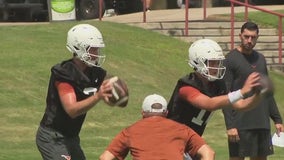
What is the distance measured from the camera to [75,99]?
765 centimetres

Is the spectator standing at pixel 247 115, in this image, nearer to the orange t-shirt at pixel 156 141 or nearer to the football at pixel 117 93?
the orange t-shirt at pixel 156 141

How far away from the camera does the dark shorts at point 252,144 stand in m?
10.5

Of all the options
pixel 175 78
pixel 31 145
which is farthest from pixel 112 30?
pixel 31 145

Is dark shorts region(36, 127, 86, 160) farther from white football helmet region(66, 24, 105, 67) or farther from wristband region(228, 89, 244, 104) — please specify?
wristband region(228, 89, 244, 104)

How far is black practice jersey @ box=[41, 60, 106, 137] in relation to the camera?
7.88 meters

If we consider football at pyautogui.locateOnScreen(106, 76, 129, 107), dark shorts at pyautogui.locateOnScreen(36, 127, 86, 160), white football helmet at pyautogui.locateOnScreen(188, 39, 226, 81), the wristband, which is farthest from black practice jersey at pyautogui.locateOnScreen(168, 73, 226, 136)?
football at pyautogui.locateOnScreen(106, 76, 129, 107)

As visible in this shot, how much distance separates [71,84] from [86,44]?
13.8 inches

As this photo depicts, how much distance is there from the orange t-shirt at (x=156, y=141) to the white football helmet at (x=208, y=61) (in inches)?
28.1

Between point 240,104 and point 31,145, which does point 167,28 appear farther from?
point 240,104

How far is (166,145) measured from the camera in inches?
286

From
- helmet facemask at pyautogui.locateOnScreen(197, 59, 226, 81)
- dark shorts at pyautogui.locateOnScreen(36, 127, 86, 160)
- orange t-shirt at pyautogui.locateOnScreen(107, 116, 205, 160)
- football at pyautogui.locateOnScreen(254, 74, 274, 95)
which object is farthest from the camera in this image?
dark shorts at pyautogui.locateOnScreen(36, 127, 86, 160)

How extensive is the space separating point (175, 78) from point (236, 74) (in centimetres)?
1182

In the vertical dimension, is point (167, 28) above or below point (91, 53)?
below

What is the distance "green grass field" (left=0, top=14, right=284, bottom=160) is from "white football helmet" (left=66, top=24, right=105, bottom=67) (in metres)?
5.88
